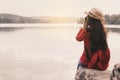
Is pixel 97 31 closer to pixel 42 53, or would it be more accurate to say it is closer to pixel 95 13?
pixel 95 13

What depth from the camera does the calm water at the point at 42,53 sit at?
440cm

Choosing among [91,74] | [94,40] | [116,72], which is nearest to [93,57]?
[94,40]

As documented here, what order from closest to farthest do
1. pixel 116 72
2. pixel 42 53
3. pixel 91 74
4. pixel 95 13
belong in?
pixel 116 72, pixel 91 74, pixel 95 13, pixel 42 53

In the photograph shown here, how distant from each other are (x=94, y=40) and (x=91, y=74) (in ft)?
1.00

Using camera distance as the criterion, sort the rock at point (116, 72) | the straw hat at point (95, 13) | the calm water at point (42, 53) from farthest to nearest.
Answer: the calm water at point (42, 53) → the straw hat at point (95, 13) → the rock at point (116, 72)

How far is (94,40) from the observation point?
2.62 m

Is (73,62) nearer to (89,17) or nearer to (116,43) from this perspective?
(116,43)

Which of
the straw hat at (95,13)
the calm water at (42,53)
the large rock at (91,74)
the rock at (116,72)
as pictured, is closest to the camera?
the rock at (116,72)

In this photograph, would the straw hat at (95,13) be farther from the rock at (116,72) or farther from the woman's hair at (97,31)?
the rock at (116,72)

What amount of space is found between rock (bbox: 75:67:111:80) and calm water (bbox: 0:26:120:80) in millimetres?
1643

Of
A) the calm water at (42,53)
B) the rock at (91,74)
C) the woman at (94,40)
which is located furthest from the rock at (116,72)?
the calm water at (42,53)

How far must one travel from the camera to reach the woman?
2598 mm

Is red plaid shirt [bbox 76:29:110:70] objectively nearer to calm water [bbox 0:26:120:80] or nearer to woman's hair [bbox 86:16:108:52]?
woman's hair [bbox 86:16:108:52]

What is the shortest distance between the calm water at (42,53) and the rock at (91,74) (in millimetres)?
1643
